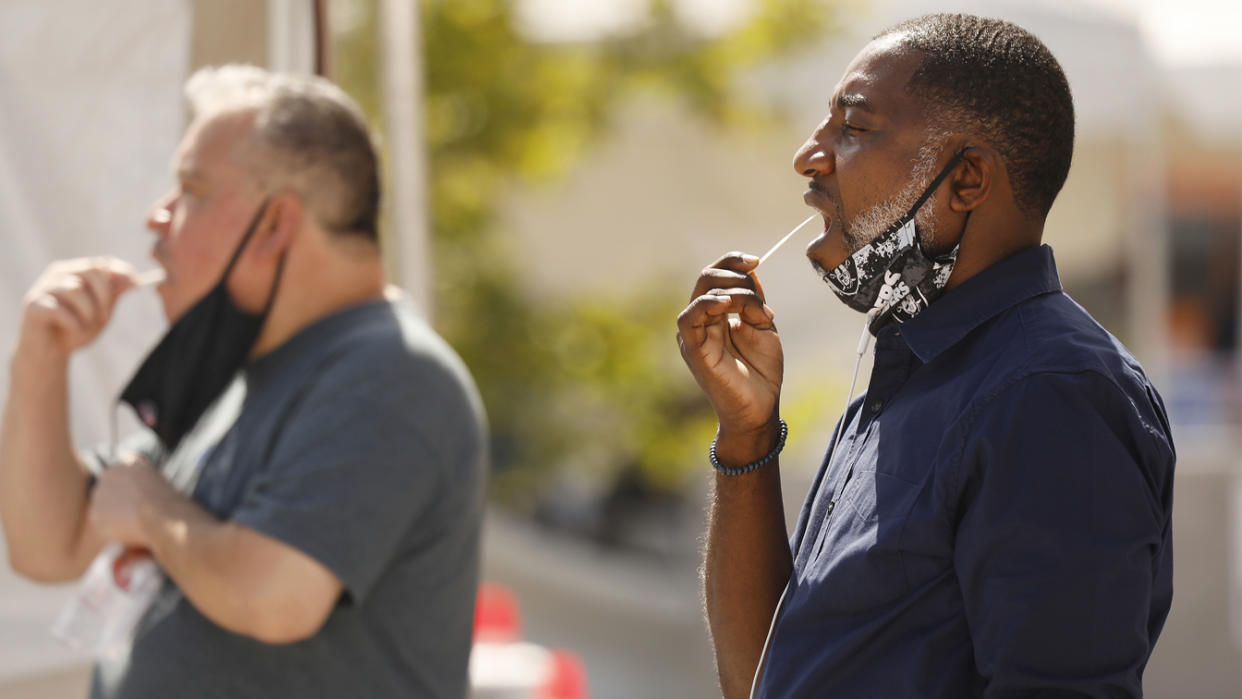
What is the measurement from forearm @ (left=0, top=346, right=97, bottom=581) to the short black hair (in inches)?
68.8

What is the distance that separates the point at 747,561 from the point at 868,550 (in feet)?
0.98

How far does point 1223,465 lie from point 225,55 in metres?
4.76

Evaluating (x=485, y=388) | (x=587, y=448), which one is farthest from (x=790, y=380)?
(x=485, y=388)

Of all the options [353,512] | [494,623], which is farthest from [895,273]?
[494,623]

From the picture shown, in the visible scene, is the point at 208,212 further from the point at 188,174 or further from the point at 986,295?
the point at 986,295

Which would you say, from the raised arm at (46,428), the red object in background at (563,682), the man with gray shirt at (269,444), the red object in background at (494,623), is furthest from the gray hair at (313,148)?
the red object in background at (494,623)

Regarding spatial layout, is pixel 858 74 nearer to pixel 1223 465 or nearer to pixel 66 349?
pixel 66 349

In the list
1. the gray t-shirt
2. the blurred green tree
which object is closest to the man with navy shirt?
the gray t-shirt

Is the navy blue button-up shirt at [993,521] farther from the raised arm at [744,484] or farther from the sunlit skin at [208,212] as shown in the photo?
the sunlit skin at [208,212]

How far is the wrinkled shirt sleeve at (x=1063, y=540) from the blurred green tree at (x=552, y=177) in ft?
18.7

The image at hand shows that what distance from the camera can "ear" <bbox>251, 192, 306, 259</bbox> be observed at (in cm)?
227

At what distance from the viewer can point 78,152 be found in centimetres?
285

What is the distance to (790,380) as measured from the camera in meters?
7.48

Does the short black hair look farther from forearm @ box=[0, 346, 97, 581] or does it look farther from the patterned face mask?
forearm @ box=[0, 346, 97, 581]
